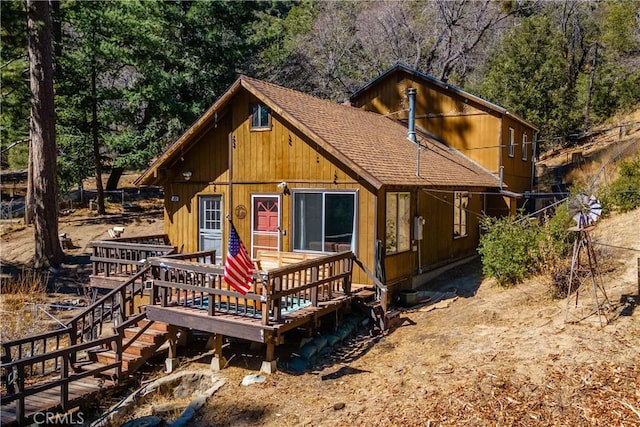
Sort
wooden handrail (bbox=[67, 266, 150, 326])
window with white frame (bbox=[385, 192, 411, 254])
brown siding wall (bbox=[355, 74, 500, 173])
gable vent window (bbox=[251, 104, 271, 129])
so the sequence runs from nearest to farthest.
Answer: wooden handrail (bbox=[67, 266, 150, 326]) < window with white frame (bbox=[385, 192, 411, 254]) < gable vent window (bbox=[251, 104, 271, 129]) < brown siding wall (bbox=[355, 74, 500, 173])

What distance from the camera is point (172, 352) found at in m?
9.84

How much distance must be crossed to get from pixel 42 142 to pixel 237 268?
12.6 m

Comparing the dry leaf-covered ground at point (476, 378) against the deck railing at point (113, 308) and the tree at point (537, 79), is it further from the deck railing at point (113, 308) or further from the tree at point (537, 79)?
the tree at point (537, 79)

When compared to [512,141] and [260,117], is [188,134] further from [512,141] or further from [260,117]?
[512,141]

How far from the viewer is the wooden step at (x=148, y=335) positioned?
1031cm

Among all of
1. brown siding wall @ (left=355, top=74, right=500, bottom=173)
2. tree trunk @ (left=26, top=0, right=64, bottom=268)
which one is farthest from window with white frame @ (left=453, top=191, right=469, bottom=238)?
tree trunk @ (left=26, top=0, right=64, bottom=268)

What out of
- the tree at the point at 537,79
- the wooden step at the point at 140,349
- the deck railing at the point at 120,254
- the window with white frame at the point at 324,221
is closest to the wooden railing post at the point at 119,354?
the wooden step at the point at 140,349

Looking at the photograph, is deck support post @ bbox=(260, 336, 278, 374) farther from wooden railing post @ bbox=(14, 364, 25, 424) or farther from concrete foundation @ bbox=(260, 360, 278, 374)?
wooden railing post @ bbox=(14, 364, 25, 424)

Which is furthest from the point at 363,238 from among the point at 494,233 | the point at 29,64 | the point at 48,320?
the point at 29,64

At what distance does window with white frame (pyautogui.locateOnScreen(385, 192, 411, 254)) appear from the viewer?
11.7 metres

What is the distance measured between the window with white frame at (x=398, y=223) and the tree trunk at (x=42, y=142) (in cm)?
1215

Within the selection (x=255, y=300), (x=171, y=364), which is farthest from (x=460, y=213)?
(x=171, y=364)

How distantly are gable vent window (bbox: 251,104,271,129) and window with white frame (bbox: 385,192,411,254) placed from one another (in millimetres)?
3729

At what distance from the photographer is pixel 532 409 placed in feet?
21.0
